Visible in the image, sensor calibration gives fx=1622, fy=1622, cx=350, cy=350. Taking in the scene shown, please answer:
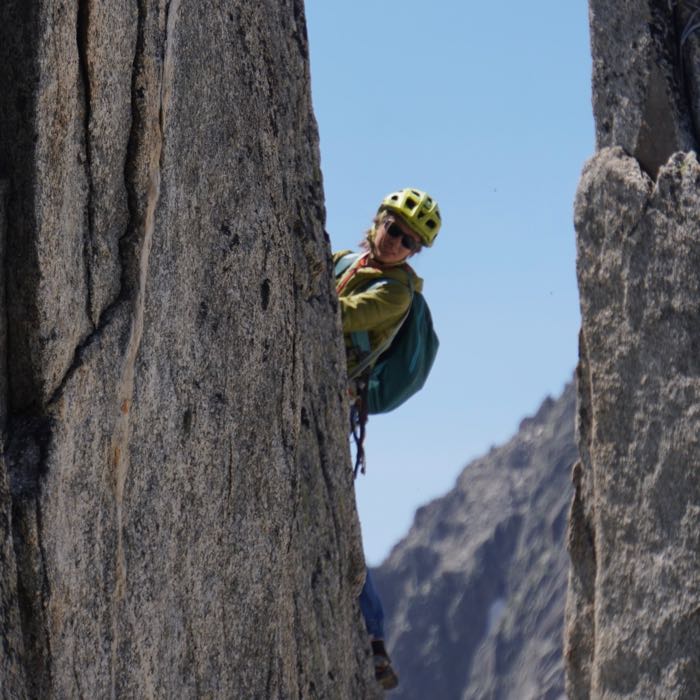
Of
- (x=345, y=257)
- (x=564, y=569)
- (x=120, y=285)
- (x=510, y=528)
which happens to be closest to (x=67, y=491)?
(x=120, y=285)

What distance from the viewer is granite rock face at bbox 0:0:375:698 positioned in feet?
24.6

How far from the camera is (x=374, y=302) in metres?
11.7

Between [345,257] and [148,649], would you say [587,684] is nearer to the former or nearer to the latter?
[345,257]

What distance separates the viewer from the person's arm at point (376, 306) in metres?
11.6

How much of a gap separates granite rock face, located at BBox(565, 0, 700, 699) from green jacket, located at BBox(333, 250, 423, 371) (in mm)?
1852

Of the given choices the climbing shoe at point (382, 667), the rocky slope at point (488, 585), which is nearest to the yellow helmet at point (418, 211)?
the climbing shoe at point (382, 667)

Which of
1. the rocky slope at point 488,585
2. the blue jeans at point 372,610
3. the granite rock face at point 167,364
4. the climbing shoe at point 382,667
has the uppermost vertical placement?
the granite rock face at point 167,364

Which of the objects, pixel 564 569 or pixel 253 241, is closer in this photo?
pixel 253 241

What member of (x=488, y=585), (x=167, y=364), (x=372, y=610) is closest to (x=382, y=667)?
(x=372, y=610)

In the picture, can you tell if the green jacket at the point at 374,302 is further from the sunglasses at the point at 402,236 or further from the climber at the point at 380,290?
the sunglasses at the point at 402,236

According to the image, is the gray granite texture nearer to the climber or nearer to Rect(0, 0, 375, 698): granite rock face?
the climber

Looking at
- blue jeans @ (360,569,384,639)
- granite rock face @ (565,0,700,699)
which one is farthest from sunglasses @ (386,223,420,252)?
blue jeans @ (360,569,384,639)

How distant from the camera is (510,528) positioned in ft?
360

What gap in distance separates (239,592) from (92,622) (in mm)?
1712
